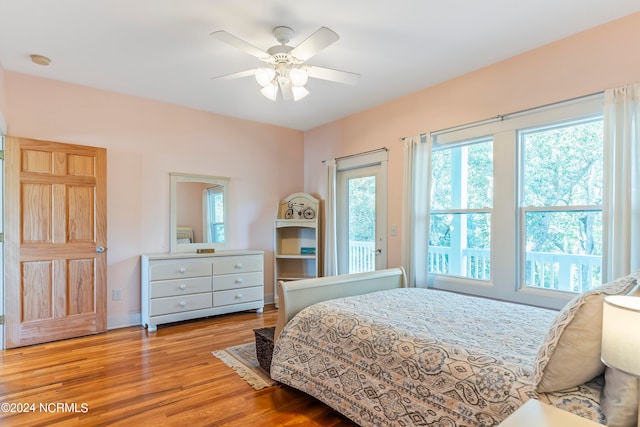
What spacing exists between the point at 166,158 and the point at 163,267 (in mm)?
1359

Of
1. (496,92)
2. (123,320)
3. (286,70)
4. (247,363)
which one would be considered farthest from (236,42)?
(123,320)

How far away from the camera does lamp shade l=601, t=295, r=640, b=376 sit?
3.04 ft

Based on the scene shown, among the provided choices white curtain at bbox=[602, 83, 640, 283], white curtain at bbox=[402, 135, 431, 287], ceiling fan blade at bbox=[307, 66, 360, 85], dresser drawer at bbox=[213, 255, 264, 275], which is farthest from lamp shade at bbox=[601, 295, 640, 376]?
dresser drawer at bbox=[213, 255, 264, 275]

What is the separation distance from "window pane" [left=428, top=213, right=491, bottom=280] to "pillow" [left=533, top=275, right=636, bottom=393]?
2060mm

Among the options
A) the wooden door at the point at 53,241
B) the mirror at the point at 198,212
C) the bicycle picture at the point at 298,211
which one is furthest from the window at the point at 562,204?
the wooden door at the point at 53,241

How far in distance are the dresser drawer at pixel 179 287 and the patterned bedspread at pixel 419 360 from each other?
199cm

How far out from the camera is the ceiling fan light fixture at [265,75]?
2537 millimetres

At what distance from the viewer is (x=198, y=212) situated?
14.7ft

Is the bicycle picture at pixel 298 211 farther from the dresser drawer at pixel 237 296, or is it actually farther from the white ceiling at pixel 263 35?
the white ceiling at pixel 263 35

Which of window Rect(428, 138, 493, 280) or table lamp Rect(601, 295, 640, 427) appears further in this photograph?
window Rect(428, 138, 493, 280)

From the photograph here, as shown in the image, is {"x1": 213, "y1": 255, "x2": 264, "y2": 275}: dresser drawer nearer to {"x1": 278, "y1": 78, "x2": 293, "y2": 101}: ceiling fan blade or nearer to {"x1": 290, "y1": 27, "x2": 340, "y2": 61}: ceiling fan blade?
{"x1": 278, "y1": 78, "x2": 293, "y2": 101}: ceiling fan blade

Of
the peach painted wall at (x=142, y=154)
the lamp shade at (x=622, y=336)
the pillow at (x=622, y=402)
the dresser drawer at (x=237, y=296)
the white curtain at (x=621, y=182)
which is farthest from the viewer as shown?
the dresser drawer at (x=237, y=296)

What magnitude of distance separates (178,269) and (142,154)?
1443 mm

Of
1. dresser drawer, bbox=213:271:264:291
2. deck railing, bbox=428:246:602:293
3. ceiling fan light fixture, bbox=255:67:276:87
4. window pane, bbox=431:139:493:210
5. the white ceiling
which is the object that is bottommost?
dresser drawer, bbox=213:271:264:291
